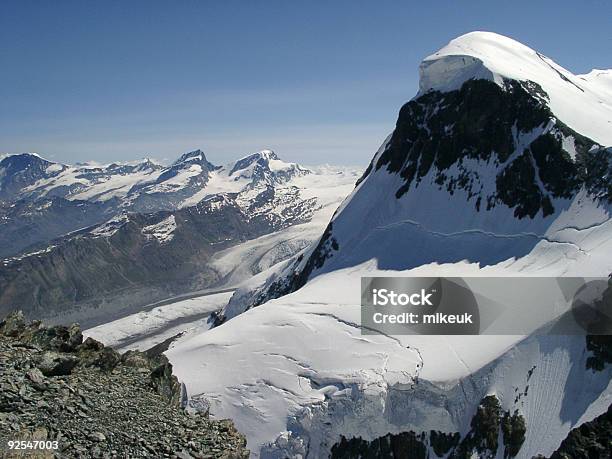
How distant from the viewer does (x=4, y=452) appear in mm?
19812

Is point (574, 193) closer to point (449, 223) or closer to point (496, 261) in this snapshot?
point (496, 261)

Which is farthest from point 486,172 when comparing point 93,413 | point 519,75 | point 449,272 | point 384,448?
point 93,413

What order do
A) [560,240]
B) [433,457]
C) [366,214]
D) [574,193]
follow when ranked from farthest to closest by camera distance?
[366,214], [574,193], [560,240], [433,457]

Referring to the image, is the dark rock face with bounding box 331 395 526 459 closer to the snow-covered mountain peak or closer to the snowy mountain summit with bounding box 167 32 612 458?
the snowy mountain summit with bounding box 167 32 612 458

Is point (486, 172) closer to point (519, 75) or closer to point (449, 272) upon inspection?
point (519, 75)

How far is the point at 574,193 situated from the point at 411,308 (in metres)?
26.8

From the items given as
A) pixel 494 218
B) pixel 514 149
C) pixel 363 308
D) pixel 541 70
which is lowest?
pixel 363 308

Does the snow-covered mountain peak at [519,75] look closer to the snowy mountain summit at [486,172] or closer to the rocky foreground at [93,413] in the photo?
the snowy mountain summit at [486,172]

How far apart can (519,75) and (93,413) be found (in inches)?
3322

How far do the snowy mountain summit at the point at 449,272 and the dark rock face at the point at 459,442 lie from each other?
5.6 inches

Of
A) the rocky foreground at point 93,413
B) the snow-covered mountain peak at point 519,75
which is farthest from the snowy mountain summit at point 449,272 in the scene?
the rocky foreground at point 93,413

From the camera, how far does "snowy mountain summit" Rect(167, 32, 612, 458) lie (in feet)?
165

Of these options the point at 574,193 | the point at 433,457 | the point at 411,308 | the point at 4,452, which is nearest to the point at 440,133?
the point at 574,193

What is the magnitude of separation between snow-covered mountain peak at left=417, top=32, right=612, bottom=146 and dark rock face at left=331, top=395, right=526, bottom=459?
→ 44.0 metres
